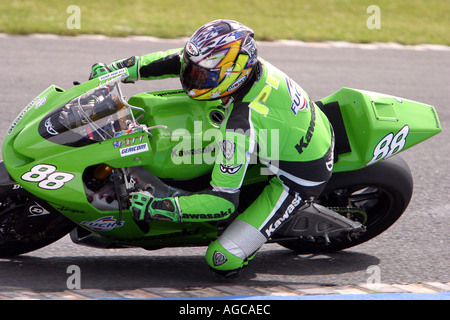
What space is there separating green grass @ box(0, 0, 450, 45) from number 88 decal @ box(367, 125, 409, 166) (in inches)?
254

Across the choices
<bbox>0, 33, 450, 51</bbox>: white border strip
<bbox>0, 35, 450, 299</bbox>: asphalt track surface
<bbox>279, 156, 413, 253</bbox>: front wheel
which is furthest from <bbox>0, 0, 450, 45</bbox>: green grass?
<bbox>279, 156, 413, 253</bbox>: front wheel

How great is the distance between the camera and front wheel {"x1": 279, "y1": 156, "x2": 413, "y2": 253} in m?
4.86

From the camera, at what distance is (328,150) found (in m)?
4.67

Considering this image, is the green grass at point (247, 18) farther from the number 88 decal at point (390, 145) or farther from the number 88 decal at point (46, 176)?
the number 88 decal at point (46, 176)

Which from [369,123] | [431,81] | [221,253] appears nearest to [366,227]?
[369,123]

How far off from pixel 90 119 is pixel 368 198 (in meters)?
2.13

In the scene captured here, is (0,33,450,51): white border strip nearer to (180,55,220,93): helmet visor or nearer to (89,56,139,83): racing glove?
(89,56,139,83): racing glove

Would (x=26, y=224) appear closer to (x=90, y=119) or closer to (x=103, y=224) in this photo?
(x=103, y=224)

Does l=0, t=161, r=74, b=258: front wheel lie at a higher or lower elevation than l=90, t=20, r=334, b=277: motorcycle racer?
lower

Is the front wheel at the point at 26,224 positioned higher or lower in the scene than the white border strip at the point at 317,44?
lower

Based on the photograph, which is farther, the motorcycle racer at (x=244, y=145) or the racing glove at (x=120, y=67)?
the racing glove at (x=120, y=67)

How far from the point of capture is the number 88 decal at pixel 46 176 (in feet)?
13.7

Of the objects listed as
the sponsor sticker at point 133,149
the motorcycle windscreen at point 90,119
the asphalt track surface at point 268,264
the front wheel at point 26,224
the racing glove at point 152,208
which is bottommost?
the asphalt track surface at point 268,264

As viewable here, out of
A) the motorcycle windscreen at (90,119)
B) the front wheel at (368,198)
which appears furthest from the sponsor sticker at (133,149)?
the front wheel at (368,198)
